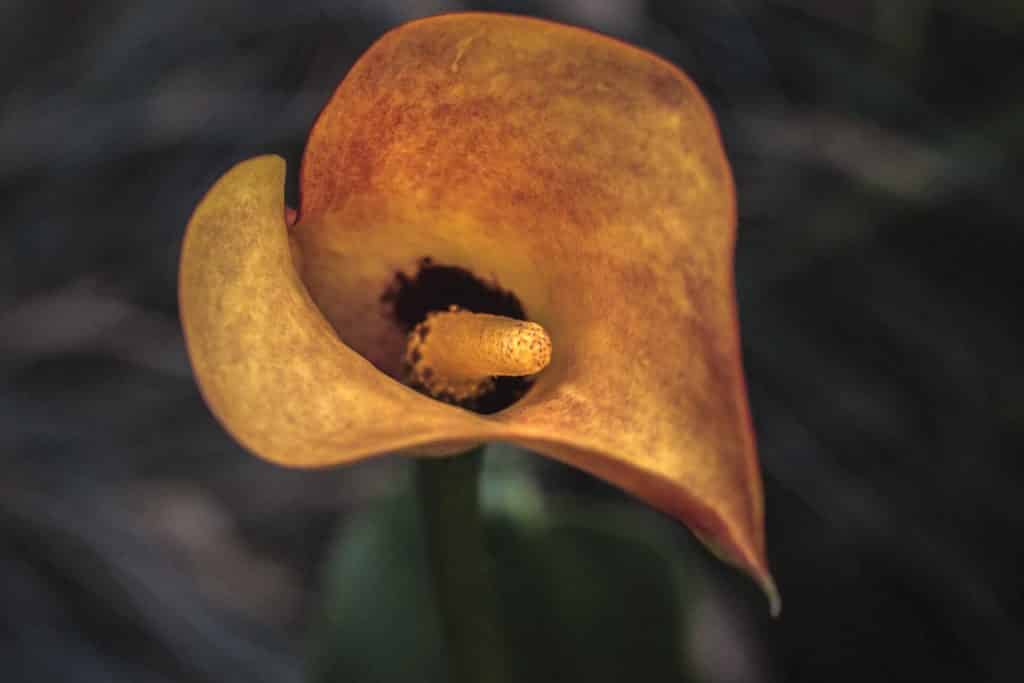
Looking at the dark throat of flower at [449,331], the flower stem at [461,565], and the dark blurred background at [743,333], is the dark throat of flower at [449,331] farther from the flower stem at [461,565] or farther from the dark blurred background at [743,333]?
the dark blurred background at [743,333]

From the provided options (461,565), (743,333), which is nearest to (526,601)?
(461,565)

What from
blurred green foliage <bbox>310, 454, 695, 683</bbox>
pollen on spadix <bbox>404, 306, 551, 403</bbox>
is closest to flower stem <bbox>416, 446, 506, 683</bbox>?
pollen on spadix <bbox>404, 306, 551, 403</bbox>

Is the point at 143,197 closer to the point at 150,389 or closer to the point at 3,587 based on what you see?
the point at 150,389

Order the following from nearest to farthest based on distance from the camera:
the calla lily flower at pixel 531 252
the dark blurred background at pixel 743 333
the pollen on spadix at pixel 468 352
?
the calla lily flower at pixel 531 252 < the pollen on spadix at pixel 468 352 < the dark blurred background at pixel 743 333

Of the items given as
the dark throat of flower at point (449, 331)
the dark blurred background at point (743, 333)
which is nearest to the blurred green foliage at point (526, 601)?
the dark throat of flower at point (449, 331)

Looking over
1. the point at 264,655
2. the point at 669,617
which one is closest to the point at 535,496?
the point at 669,617

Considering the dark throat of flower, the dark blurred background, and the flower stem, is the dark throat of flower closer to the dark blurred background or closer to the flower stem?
the flower stem
